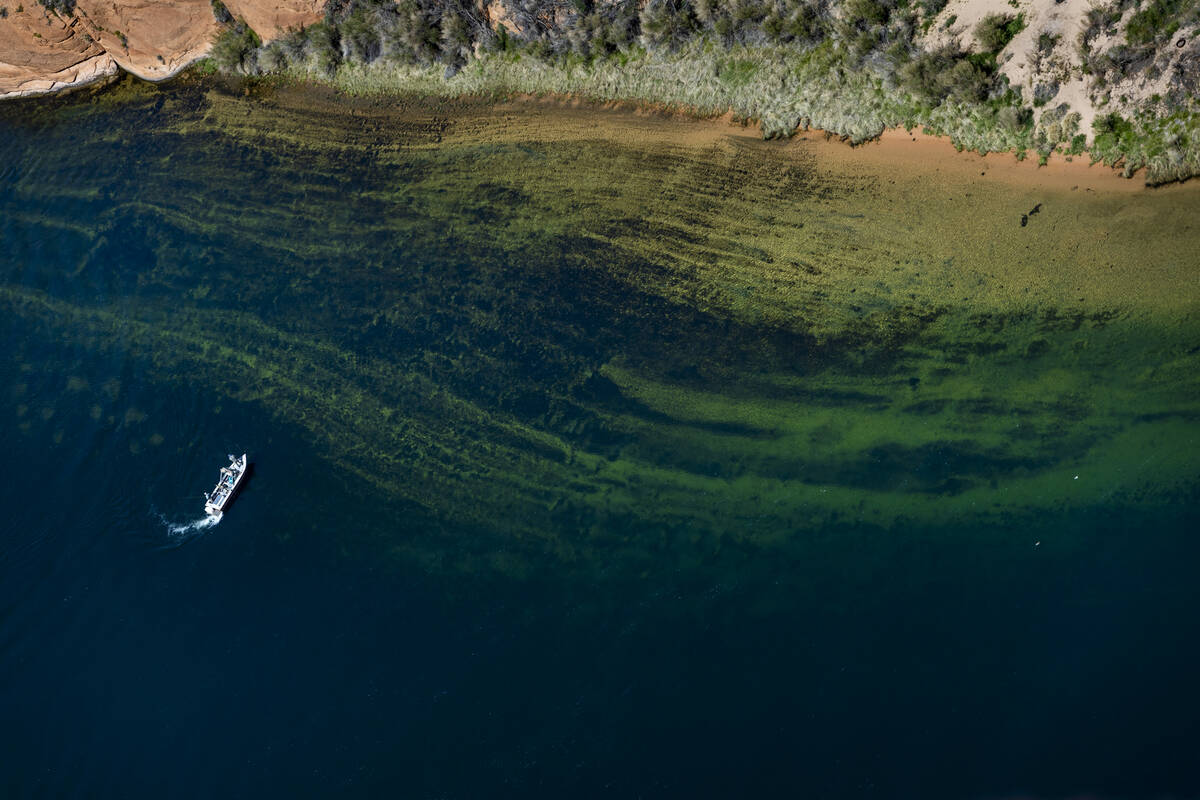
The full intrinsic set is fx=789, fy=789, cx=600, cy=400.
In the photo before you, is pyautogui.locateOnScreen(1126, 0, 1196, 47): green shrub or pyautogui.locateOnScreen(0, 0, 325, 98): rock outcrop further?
pyautogui.locateOnScreen(0, 0, 325, 98): rock outcrop

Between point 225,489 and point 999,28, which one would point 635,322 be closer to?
point 999,28

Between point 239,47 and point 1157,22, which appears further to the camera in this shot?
point 239,47

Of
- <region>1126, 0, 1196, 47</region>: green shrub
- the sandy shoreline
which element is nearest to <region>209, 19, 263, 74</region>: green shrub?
the sandy shoreline

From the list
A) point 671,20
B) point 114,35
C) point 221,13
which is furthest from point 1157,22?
point 114,35

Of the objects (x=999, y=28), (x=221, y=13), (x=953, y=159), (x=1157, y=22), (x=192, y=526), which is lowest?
(x=192, y=526)

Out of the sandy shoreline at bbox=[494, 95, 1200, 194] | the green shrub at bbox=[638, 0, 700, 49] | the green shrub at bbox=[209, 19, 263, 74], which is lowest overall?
the sandy shoreline at bbox=[494, 95, 1200, 194]

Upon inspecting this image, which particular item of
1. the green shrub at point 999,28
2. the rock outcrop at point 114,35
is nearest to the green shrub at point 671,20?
the green shrub at point 999,28

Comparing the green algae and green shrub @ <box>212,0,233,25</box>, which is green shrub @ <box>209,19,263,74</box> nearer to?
green shrub @ <box>212,0,233,25</box>
